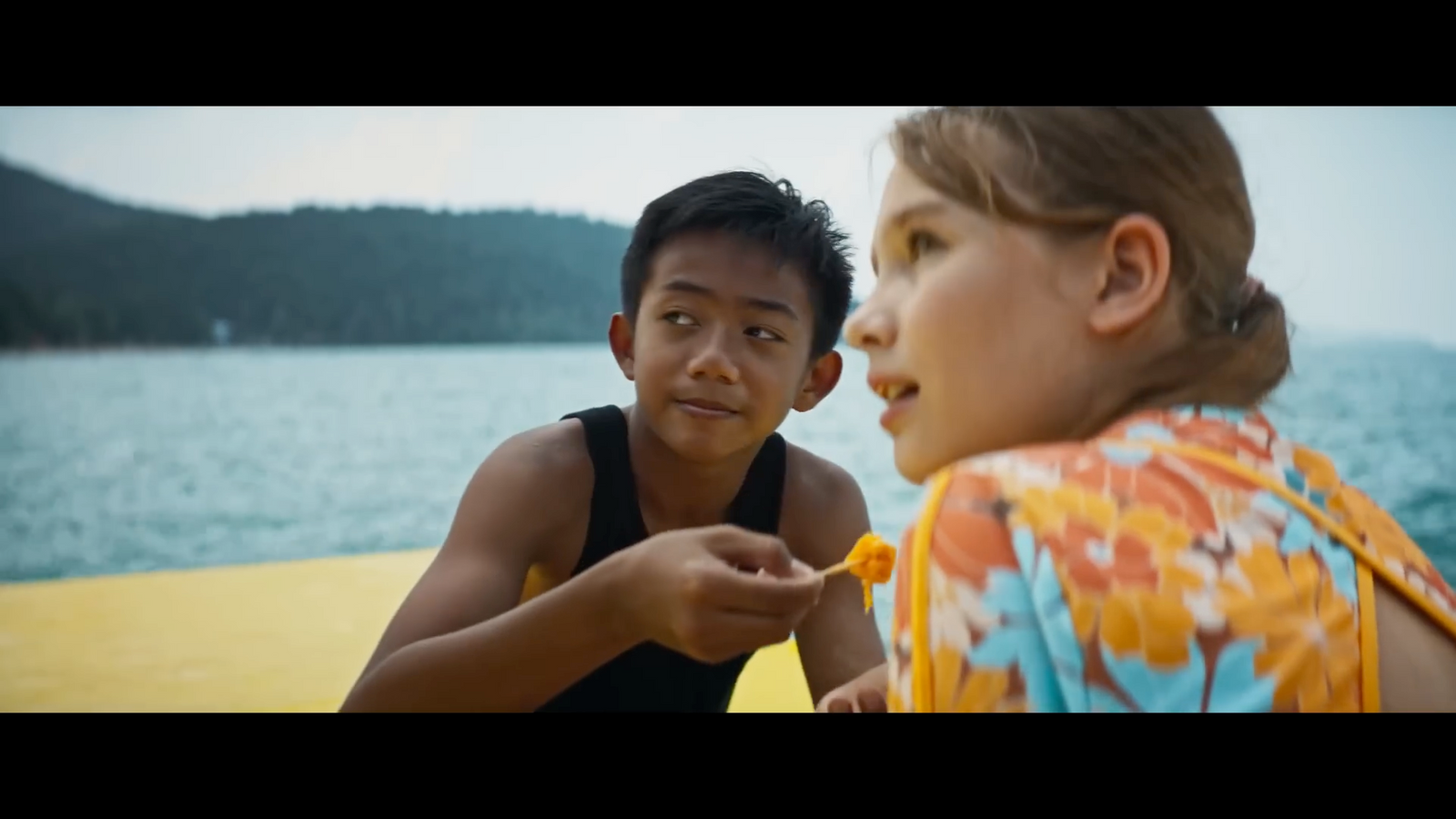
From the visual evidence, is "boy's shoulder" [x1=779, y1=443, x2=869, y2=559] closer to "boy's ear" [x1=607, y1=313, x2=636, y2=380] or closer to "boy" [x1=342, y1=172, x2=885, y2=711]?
"boy" [x1=342, y1=172, x2=885, y2=711]

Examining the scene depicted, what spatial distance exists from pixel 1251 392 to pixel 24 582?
1774mm

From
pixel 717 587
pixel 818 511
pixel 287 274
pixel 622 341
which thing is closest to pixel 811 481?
pixel 818 511

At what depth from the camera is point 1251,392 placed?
36.9 inches

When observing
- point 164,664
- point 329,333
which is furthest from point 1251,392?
point 164,664

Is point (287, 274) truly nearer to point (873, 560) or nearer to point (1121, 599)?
point (873, 560)

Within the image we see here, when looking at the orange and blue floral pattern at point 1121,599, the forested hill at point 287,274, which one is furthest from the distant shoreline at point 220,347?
the orange and blue floral pattern at point 1121,599

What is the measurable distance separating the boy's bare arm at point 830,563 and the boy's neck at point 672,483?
0.26 ft

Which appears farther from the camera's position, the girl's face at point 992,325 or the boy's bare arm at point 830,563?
the boy's bare arm at point 830,563

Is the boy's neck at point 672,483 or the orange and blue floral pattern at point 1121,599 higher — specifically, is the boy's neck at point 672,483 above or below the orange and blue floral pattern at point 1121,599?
above

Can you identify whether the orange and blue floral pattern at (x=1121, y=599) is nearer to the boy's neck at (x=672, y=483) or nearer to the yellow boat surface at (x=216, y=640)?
the boy's neck at (x=672, y=483)

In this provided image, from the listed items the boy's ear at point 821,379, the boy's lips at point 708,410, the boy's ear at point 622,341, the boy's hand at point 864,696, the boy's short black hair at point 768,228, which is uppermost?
the boy's short black hair at point 768,228

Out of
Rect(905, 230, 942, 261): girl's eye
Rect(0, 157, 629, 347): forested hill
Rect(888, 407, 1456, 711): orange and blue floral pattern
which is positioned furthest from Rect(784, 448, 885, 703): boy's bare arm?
Rect(888, 407, 1456, 711): orange and blue floral pattern

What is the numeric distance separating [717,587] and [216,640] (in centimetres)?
101

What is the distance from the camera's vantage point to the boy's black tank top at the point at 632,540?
1280 millimetres
